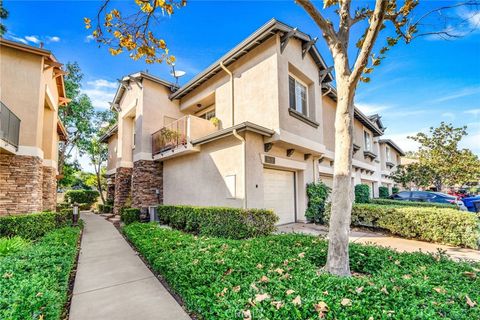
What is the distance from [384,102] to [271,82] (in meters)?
6.80

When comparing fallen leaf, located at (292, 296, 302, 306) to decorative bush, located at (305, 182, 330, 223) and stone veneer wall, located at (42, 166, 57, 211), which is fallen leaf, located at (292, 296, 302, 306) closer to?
decorative bush, located at (305, 182, 330, 223)

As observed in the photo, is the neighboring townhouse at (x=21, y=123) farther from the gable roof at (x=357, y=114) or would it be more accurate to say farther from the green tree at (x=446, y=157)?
the green tree at (x=446, y=157)

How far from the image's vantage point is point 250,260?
15.1 ft

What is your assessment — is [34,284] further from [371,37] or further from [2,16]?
[2,16]

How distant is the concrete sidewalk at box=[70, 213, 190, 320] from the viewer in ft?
11.3

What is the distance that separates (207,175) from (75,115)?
18.3 meters

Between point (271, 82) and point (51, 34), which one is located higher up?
point (51, 34)

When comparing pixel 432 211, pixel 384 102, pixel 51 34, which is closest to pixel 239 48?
pixel 51 34

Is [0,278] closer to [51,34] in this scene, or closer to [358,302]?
[358,302]

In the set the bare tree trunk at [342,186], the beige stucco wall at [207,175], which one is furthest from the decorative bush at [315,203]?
the bare tree trunk at [342,186]

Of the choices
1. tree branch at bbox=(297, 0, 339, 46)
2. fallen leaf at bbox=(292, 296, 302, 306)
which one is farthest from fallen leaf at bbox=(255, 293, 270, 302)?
tree branch at bbox=(297, 0, 339, 46)

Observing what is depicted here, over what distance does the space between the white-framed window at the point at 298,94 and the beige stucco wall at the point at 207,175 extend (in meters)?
3.76

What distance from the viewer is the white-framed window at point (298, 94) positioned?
1064 centimetres

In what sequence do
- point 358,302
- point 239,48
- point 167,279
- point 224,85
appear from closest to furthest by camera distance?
point 358,302, point 167,279, point 239,48, point 224,85
